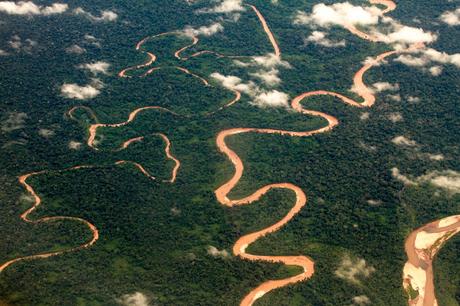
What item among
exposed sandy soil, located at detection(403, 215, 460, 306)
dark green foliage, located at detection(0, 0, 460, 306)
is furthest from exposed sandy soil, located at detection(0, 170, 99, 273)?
exposed sandy soil, located at detection(403, 215, 460, 306)

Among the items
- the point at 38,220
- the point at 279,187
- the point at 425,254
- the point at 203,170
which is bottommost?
the point at 38,220

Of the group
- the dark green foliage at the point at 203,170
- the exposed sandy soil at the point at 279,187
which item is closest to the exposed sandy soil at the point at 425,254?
the dark green foliage at the point at 203,170

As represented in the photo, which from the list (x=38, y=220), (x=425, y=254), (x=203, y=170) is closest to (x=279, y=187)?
(x=203, y=170)

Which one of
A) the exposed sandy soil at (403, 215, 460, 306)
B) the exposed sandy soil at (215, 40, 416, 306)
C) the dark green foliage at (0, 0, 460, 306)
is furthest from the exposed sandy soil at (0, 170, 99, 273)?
the exposed sandy soil at (403, 215, 460, 306)

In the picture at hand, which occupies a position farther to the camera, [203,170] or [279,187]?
[203,170]

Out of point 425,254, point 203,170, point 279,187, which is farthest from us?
point 203,170

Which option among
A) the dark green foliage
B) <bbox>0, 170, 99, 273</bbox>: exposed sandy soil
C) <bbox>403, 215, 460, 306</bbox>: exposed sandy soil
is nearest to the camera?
the dark green foliage

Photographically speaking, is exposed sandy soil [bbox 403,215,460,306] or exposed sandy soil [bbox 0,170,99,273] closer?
exposed sandy soil [bbox 0,170,99,273]

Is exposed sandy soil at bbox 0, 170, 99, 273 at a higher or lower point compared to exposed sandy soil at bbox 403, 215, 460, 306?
lower

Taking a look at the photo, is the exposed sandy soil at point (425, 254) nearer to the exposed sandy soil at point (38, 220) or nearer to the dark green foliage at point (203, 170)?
the dark green foliage at point (203, 170)

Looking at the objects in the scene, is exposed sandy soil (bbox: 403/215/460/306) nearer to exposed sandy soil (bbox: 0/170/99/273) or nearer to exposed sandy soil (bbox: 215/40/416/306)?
exposed sandy soil (bbox: 215/40/416/306)

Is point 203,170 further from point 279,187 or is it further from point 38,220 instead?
point 38,220

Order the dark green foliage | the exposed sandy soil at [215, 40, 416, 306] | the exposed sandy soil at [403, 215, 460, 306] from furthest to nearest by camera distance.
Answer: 1. the exposed sandy soil at [215, 40, 416, 306]
2. the exposed sandy soil at [403, 215, 460, 306]
3. the dark green foliage
